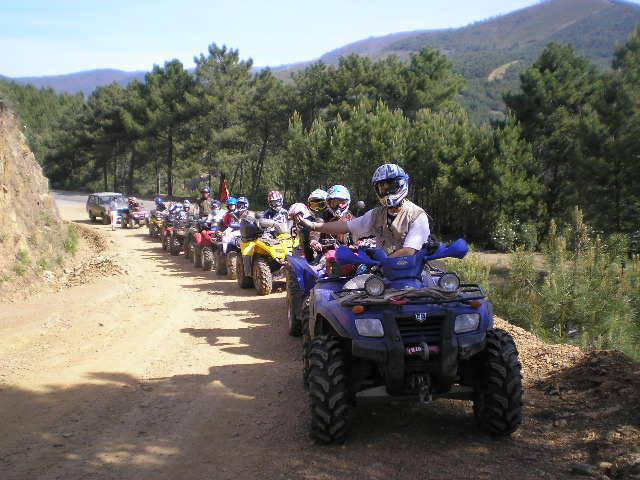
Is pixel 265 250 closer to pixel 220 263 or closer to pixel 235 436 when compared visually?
pixel 220 263

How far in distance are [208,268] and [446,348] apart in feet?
39.0

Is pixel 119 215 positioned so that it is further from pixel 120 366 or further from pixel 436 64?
pixel 120 366

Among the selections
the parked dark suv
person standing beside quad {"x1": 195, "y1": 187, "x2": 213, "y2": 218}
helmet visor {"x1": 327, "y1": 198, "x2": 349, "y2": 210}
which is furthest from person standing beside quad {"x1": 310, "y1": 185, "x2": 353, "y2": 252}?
the parked dark suv

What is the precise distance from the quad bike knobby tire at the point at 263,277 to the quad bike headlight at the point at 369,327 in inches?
274

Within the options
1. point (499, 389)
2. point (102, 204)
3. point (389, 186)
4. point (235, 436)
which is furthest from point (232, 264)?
point (102, 204)

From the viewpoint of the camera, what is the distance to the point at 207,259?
15438 millimetres

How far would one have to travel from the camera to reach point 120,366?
6.96 metres

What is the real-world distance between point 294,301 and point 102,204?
29.1m

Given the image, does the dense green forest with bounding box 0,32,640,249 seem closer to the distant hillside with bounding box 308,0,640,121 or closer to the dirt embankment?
the dirt embankment

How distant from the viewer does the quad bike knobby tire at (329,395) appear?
4.33m

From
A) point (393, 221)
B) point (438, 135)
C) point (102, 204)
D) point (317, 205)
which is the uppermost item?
point (438, 135)

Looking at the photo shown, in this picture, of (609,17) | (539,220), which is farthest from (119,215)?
(609,17)

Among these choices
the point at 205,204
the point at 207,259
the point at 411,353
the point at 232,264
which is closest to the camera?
the point at 411,353

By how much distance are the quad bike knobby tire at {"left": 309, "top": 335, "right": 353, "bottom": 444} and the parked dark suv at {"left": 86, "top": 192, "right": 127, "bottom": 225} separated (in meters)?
30.3
